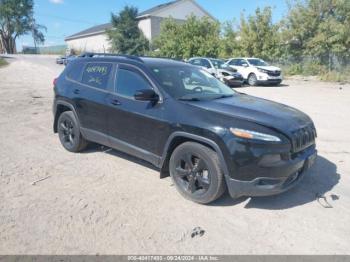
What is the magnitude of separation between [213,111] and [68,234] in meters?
2.10

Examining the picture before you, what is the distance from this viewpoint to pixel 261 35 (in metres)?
27.7

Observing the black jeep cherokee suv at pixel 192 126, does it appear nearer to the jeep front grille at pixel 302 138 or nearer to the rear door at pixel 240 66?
the jeep front grille at pixel 302 138

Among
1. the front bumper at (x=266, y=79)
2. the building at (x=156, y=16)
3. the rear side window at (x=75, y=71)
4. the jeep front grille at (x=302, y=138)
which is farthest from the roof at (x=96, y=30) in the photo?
the jeep front grille at (x=302, y=138)

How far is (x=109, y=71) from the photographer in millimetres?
5309

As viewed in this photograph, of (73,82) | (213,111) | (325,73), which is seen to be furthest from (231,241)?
(325,73)

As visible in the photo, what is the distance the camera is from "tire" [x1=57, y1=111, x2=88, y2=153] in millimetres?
5949

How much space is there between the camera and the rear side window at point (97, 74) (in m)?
5.35

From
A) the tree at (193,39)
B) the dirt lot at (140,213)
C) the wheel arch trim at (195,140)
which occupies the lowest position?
the dirt lot at (140,213)

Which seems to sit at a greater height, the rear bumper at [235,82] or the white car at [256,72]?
the white car at [256,72]

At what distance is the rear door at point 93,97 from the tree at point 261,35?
23.9 m

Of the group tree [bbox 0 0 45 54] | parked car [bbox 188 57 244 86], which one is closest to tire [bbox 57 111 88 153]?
parked car [bbox 188 57 244 86]

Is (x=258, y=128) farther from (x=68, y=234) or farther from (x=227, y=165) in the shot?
(x=68, y=234)

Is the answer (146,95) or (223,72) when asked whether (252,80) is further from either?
(146,95)

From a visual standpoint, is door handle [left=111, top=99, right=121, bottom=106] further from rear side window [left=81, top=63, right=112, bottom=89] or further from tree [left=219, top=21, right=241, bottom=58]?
tree [left=219, top=21, right=241, bottom=58]
